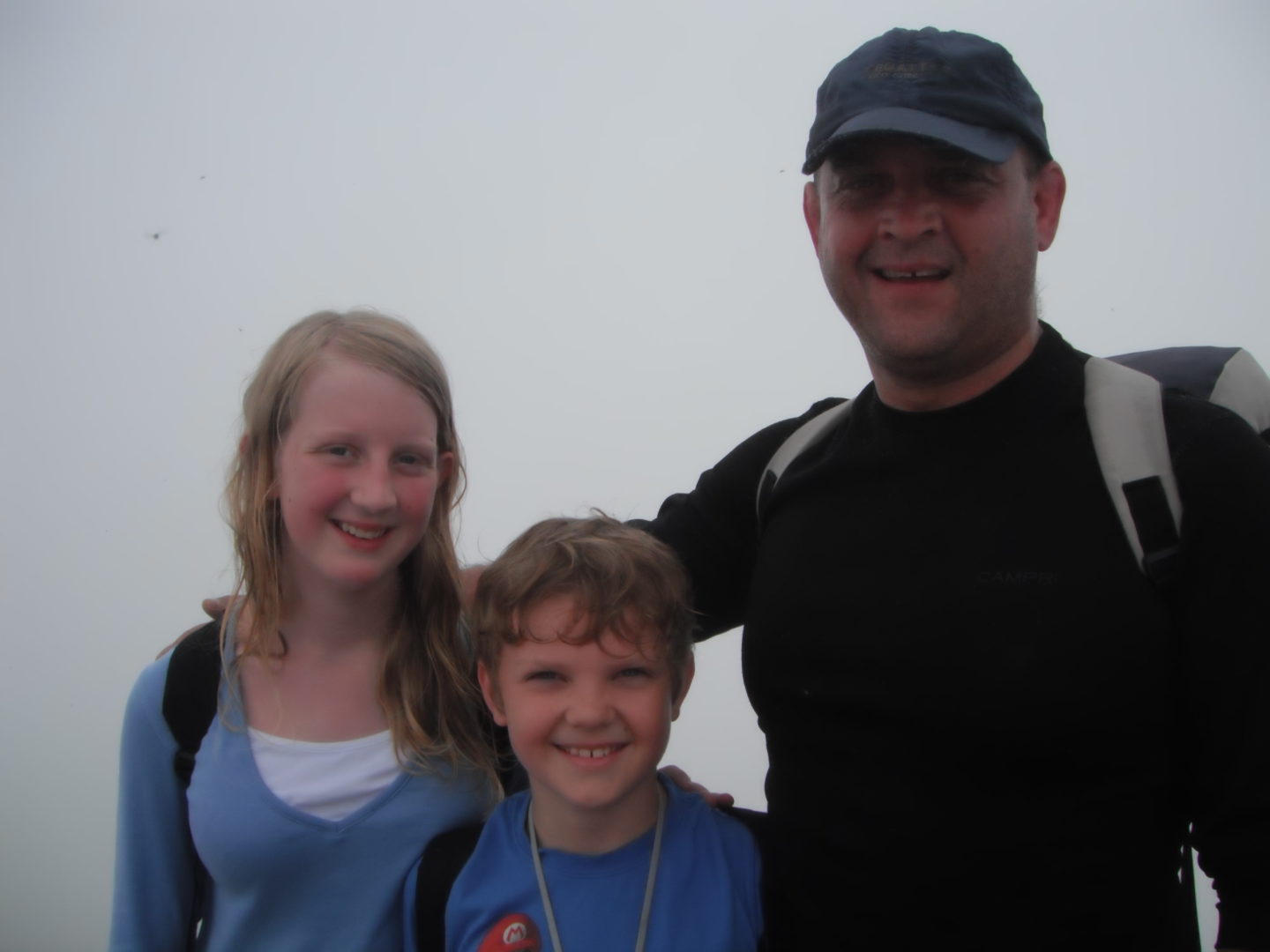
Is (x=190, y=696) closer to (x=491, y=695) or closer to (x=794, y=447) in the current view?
(x=491, y=695)

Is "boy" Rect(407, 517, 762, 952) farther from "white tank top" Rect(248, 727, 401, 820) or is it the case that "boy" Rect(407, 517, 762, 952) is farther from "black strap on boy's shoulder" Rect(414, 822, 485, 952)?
"white tank top" Rect(248, 727, 401, 820)

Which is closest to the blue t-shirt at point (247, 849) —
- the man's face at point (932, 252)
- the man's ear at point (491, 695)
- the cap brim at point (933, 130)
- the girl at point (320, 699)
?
the girl at point (320, 699)

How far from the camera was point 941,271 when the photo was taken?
3.22 feet

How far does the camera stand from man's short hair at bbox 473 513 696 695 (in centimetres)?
108

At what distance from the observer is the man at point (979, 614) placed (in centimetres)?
83

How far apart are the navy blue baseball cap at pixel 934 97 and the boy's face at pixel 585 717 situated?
2.03 ft

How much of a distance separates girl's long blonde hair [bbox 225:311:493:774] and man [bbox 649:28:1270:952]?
16.9 inches

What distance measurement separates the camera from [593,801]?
102 centimetres

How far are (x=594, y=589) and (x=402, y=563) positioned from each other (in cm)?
36

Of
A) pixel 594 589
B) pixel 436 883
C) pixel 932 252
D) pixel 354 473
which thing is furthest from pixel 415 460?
pixel 932 252

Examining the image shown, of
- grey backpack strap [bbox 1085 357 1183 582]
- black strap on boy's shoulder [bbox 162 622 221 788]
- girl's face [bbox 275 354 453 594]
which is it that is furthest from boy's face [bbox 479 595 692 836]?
grey backpack strap [bbox 1085 357 1183 582]

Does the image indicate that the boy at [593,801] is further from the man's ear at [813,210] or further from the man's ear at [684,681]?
the man's ear at [813,210]

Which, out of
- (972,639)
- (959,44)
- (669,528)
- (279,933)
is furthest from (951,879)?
(959,44)

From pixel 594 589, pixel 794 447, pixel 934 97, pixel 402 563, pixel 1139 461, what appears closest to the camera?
pixel 1139 461
